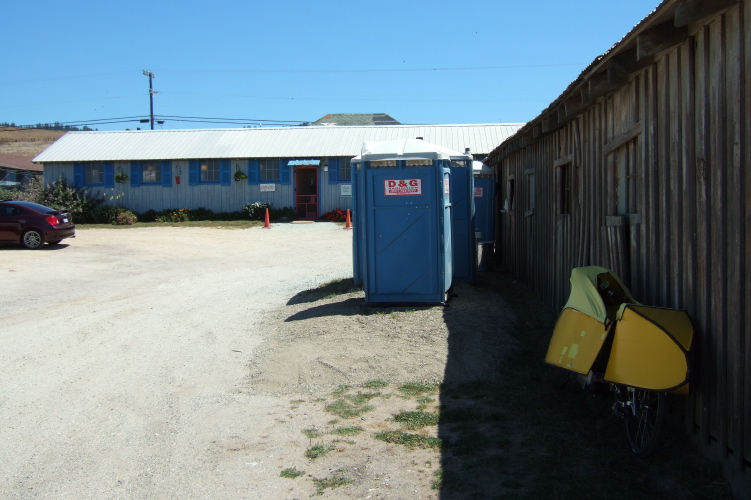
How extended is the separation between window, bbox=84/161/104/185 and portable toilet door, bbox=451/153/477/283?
2709cm

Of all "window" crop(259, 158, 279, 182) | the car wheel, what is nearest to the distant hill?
"window" crop(259, 158, 279, 182)

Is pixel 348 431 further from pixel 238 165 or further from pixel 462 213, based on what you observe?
pixel 238 165

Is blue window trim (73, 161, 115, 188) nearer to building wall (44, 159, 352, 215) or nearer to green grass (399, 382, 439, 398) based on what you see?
building wall (44, 159, 352, 215)

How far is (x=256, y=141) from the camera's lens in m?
35.1

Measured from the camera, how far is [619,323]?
15.6 feet

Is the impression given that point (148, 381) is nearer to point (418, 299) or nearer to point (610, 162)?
point (418, 299)

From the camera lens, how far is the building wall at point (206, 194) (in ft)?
108

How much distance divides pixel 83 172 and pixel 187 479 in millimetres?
33495

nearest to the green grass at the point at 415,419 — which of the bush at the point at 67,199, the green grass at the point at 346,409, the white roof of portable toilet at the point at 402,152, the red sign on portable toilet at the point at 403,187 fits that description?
the green grass at the point at 346,409

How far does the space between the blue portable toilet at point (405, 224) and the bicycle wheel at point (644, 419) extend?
4.89m

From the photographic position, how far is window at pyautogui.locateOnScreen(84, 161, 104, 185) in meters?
34.8

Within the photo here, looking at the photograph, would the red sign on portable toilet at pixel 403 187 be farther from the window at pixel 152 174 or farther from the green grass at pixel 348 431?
the window at pixel 152 174

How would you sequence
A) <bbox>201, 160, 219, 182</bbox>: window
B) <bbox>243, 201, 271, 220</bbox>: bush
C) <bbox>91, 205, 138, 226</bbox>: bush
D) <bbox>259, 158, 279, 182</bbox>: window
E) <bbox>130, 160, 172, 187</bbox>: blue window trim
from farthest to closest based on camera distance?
<bbox>130, 160, 172, 187</bbox>: blue window trim
<bbox>201, 160, 219, 182</bbox>: window
<bbox>259, 158, 279, 182</bbox>: window
<bbox>91, 205, 138, 226</bbox>: bush
<bbox>243, 201, 271, 220</bbox>: bush

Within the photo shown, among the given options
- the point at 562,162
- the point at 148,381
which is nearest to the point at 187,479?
the point at 148,381
